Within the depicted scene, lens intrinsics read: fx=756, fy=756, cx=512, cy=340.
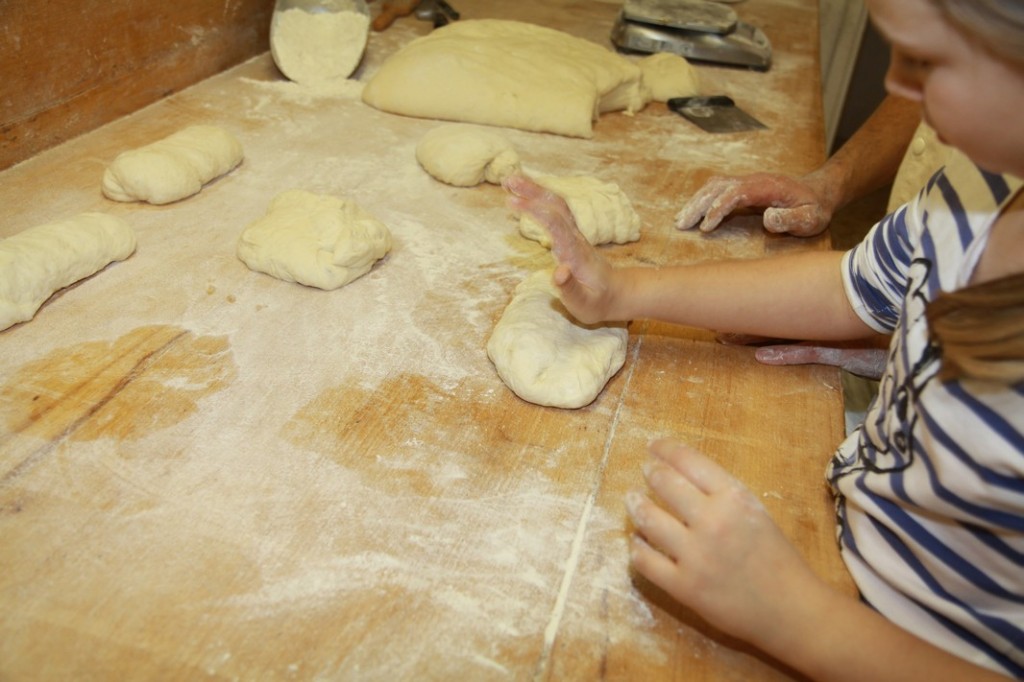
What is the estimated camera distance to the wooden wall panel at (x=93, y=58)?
5.72ft

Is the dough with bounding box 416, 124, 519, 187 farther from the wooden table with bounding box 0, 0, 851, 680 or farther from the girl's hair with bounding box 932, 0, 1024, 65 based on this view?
the girl's hair with bounding box 932, 0, 1024, 65

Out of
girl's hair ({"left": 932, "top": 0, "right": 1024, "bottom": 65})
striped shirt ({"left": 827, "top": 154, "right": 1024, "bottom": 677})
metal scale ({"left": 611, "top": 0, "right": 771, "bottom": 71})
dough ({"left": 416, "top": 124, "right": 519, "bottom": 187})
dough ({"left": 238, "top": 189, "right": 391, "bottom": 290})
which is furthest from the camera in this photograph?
metal scale ({"left": 611, "top": 0, "right": 771, "bottom": 71})

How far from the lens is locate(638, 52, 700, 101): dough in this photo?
2484 mm

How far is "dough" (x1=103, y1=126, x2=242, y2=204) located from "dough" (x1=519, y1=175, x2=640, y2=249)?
2.45 feet

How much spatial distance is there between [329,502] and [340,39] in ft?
5.90

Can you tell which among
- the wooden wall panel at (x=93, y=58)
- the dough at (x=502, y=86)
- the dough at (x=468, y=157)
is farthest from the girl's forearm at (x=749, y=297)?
the wooden wall panel at (x=93, y=58)

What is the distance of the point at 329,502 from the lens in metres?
1.09

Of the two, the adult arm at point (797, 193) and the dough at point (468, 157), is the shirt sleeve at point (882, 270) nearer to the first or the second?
the adult arm at point (797, 193)

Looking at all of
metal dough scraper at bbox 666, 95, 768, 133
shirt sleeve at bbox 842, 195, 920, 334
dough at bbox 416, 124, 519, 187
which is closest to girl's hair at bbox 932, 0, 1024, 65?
shirt sleeve at bbox 842, 195, 920, 334

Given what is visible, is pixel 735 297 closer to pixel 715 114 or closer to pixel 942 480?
pixel 942 480

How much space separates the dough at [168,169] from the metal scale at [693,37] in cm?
165

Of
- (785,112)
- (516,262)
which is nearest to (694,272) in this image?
(516,262)

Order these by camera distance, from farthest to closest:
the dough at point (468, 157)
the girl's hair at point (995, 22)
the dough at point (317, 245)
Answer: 1. the dough at point (468, 157)
2. the dough at point (317, 245)
3. the girl's hair at point (995, 22)

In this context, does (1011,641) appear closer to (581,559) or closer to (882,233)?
(581,559)
